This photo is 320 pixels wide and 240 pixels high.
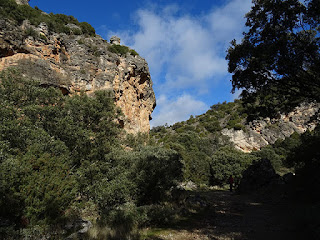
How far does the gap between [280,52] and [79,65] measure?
2070 cm

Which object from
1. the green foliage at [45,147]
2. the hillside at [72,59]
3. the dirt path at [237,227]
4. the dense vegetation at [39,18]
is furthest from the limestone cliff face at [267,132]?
the green foliage at [45,147]

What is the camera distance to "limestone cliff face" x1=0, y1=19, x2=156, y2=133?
60.4ft

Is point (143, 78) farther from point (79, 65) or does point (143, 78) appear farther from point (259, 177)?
point (259, 177)

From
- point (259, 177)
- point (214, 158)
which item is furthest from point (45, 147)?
point (214, 158)

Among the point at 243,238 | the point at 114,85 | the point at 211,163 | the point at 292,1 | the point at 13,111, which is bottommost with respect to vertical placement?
the point at 243,238

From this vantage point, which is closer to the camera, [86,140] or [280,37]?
[280,37]

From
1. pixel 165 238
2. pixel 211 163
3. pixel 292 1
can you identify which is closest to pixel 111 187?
pixel 165 238

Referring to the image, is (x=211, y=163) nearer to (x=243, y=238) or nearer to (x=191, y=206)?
(x=191, y=206)

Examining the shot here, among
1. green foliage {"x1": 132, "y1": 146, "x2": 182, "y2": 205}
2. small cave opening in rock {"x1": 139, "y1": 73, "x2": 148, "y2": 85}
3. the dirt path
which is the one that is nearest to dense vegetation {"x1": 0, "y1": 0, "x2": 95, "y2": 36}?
small cave opening in rock {"x1": 139, "y1": 73, "x2": 148, "y2": 85}

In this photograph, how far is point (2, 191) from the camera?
6.35 meters

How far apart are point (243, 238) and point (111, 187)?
6497 mm

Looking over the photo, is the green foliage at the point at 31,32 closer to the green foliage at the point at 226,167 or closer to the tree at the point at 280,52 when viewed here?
the tree at the point at 280,52

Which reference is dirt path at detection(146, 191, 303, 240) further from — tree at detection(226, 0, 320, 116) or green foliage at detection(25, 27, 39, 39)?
green foliage at detection(25, 27, 39, 39)

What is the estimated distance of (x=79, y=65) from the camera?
2311cm
